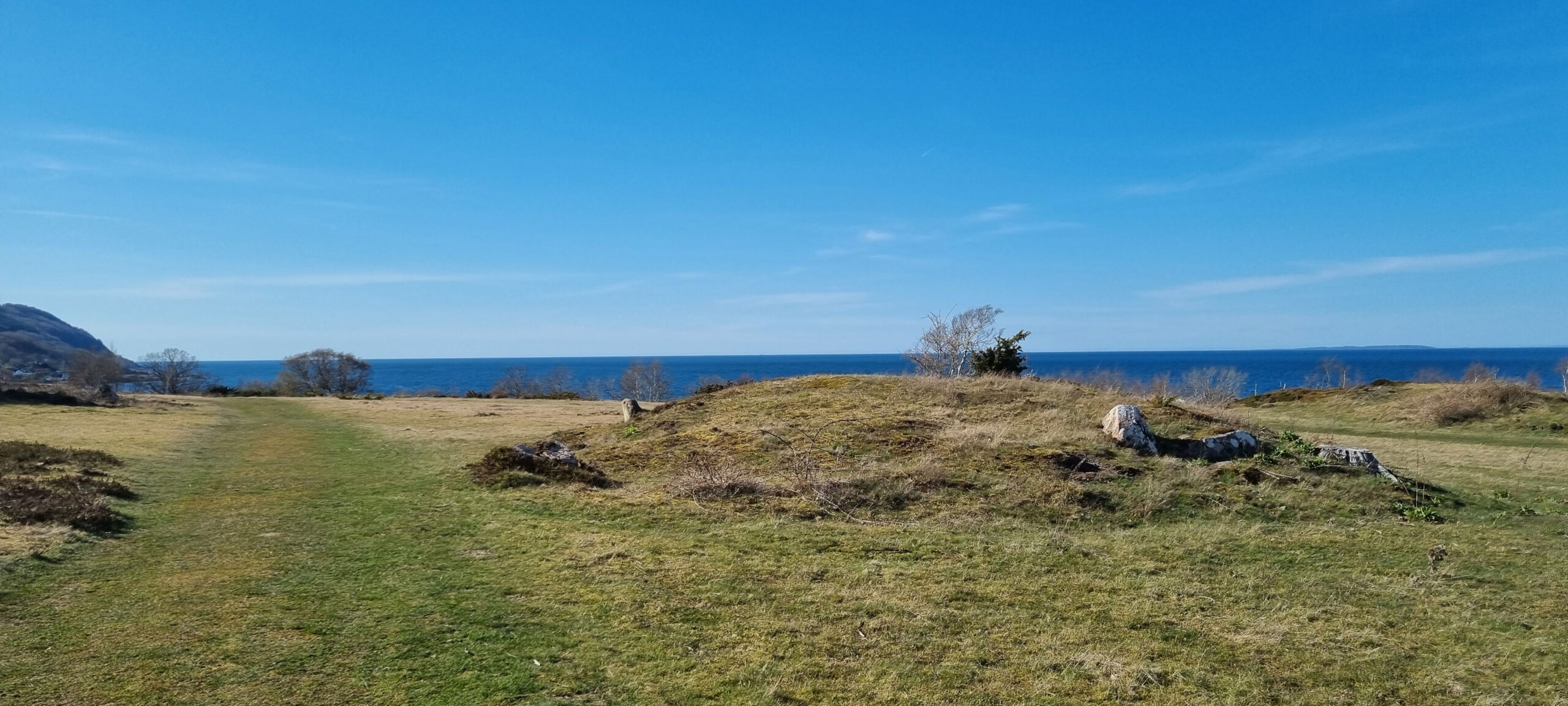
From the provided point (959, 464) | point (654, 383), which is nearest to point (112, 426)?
point (959, 464)

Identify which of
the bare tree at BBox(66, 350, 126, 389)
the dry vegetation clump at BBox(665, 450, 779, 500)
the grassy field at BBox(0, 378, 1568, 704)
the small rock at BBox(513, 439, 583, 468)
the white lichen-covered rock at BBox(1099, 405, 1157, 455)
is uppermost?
the bare tree at BBox(66, 350, 126, 389)

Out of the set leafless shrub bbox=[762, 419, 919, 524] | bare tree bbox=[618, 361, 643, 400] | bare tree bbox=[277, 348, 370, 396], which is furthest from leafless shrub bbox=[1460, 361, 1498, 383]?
bare tree bbox=[277, 348, 370, 396]

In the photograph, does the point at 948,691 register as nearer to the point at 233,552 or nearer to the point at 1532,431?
the point at 233,552

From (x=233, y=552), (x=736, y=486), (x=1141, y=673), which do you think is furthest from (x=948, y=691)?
(x=233, y=552)

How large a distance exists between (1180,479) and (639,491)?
10897 mm

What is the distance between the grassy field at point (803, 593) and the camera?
21.3 ft

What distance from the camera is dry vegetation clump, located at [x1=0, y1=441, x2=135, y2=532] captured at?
455 inches

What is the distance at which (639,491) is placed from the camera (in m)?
15.6

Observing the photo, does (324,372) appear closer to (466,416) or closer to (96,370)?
(96,370)

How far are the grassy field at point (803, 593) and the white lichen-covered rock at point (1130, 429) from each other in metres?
1.02

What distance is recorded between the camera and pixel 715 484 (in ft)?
48.8

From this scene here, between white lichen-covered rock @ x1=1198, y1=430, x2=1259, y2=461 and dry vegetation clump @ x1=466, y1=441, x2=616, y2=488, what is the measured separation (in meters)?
13.9

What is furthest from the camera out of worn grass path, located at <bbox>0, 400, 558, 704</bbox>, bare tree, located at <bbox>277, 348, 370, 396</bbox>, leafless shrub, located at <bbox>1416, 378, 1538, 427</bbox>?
bare tree, located at <bbox>277, 348, 370, 396</bbox>

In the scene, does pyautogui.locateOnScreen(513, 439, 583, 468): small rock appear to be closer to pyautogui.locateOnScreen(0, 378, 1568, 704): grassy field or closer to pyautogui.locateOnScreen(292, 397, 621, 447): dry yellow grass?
pyautogui.locateOnScreen(0, 378, 1568, 704): grassy field
